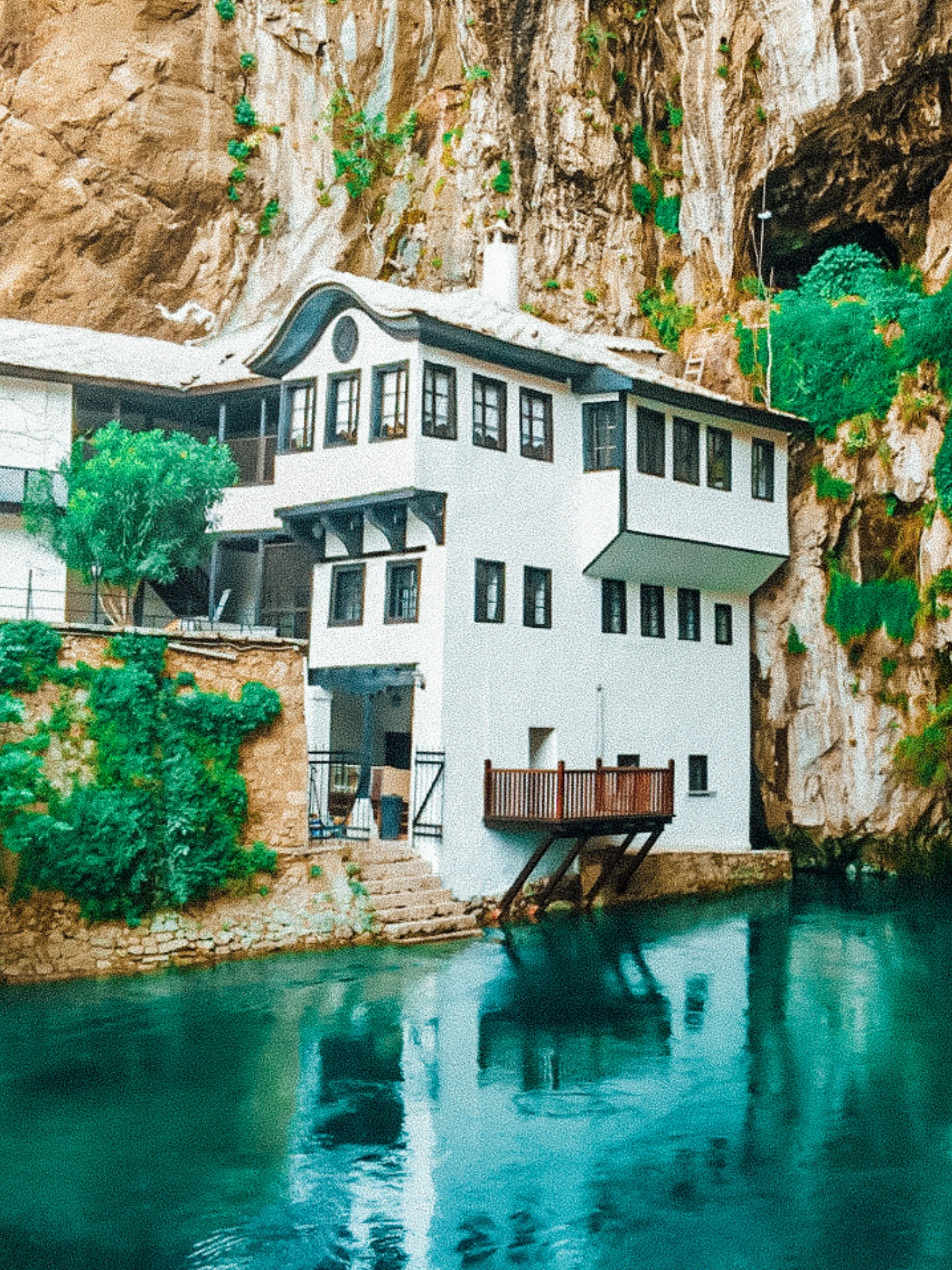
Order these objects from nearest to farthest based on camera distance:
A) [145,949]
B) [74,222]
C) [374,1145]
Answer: [374,1145], [145,949], [74,222]

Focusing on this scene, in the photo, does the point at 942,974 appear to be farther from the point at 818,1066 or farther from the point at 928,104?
the point at 928,104

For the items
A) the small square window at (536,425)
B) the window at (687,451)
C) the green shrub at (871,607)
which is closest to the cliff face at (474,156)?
the green shrub at (871,607)

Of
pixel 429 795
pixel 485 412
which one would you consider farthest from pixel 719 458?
pixel 429 795

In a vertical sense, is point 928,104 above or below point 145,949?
above

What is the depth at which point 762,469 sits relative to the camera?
31609 millimetres

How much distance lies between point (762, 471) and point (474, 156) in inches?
508

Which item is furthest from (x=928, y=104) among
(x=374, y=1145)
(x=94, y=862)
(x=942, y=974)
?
(x=374, y=1145)

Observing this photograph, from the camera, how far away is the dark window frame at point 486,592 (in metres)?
26.5

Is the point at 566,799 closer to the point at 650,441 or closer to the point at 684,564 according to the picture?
the point at 684,564

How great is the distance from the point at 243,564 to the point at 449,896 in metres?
11.7

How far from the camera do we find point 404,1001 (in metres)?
19.1

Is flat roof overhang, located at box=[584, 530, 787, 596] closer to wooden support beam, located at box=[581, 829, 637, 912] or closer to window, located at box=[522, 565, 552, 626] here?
window, located at box=[522, 565, 552, 626]

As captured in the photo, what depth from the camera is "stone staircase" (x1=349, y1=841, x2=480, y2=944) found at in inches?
923

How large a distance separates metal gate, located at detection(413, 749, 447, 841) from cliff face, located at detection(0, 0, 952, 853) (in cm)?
1129
